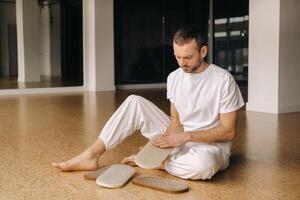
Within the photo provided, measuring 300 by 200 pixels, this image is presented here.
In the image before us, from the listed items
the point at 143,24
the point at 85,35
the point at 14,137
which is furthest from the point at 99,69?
the point at 14,137

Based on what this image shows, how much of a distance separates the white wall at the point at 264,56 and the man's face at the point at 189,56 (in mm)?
3848

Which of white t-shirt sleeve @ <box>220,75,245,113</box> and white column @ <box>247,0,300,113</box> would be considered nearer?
white t-shirt sleeve @ <box>220,75,245,113</box>

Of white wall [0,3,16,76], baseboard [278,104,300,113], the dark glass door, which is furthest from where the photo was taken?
the dark glass door

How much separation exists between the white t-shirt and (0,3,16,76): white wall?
26.0 ft

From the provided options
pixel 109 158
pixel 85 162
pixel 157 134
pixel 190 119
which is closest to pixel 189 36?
pixel 190 119

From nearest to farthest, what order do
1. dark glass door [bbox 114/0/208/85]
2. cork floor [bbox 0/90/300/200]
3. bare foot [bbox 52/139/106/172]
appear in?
1. cork floor [bbox 0/90/300/200]
2. bare foot [bbox 52/139/106/172]
3. dark glass door [bbox 114/0/208/85]

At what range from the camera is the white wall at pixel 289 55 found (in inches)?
241

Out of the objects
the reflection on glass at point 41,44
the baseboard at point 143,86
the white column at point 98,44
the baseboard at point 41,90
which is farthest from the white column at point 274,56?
the reflection on glass at point 41,44

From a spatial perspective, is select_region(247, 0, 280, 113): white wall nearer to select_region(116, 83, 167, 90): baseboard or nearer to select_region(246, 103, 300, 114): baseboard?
select_region(246, 103, 300, 114): baseboard

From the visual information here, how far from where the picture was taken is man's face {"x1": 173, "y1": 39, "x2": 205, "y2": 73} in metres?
2.51

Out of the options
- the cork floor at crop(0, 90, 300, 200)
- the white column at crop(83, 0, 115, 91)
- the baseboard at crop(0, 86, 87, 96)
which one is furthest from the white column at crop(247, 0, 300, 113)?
the baseboard at crop(0, 86, 87, 96)

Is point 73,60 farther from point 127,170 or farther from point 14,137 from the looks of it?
point 127,170

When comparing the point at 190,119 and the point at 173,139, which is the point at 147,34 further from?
the point at 173,139

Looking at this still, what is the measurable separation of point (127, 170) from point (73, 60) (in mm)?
8360
